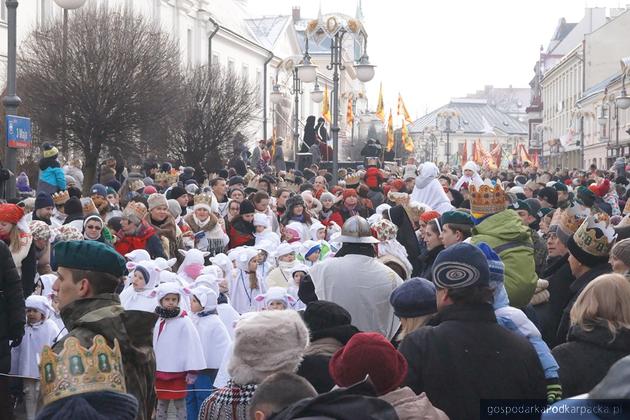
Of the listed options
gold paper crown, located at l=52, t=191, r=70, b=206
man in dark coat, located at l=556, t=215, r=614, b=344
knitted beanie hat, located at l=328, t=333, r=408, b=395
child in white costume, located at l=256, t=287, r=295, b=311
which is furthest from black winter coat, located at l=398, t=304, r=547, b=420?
gold paper crown, located at l=52, t=191, r=70, b=206

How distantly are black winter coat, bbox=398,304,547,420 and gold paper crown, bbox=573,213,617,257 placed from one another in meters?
2.62

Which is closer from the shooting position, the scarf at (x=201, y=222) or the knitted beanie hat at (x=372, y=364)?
the knitted beanie hat at (x=372, y=364)

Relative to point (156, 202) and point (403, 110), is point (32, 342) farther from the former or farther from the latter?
point (403, 110)

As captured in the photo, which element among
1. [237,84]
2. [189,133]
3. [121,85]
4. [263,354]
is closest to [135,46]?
[121,85]

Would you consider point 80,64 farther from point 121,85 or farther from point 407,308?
point 407,308

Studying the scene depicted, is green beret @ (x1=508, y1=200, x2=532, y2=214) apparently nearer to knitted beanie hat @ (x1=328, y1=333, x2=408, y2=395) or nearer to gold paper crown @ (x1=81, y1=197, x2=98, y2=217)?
gold paper crown @ (x1=81, y1=197, x2=98, y2=217)

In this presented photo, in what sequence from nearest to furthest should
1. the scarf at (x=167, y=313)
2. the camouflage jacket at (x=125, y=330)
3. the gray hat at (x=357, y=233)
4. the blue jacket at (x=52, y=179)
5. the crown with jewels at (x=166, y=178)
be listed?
the camouflage jacket at (x=125, y=330)
the gray hat at (x=357, y=233)
the scarf at (x=167, y=313)
the blue jacket at (x=52, y=179)
the crown with jewels at (x=166, y=178)

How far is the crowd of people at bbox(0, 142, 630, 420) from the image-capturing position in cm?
413

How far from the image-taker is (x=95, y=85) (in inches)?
931

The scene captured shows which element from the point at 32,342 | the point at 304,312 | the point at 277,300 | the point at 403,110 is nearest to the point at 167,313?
the point at 277,300

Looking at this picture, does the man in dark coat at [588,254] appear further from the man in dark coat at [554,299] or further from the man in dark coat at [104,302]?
the man in dark coat at [104,302]

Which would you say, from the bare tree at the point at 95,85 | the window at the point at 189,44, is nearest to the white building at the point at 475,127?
the window at the point at 189,44

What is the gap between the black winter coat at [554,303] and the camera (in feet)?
25.2

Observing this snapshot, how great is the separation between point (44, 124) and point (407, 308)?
18696 millimetres
